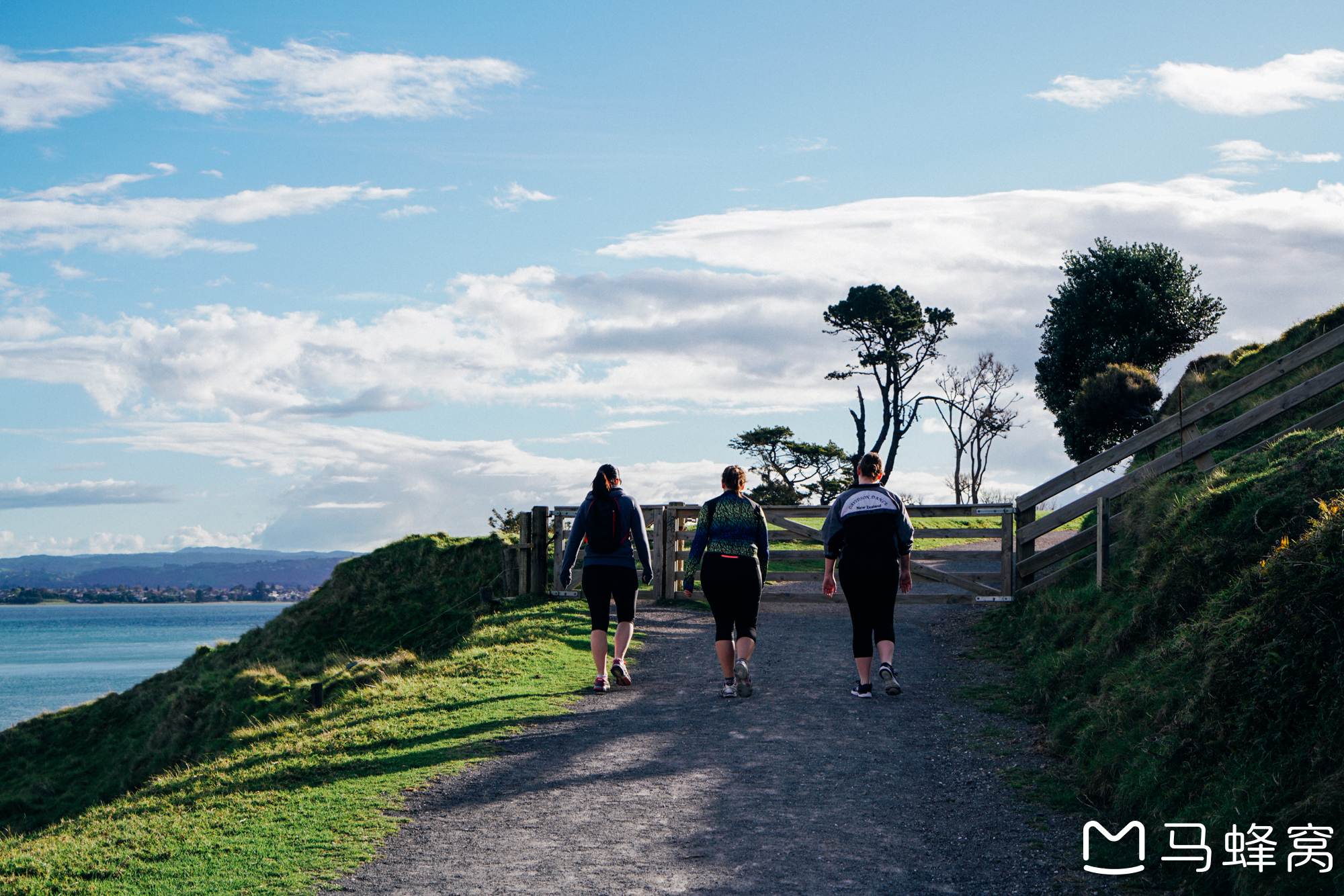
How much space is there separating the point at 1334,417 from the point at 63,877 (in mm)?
12200

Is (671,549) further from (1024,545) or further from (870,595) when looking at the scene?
(870,595)

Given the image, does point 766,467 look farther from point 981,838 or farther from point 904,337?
point 981,838

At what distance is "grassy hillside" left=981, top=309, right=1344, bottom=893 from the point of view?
507 centimetres

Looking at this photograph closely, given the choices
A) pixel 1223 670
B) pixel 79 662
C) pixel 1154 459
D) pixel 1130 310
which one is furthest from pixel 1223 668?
pixel 79 662

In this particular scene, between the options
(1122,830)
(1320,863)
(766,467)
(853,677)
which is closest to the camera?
(1320,863)

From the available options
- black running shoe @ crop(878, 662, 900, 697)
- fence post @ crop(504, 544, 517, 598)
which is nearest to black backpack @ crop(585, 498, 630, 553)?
black running shoe @ crop(878, 662, 900, 697)

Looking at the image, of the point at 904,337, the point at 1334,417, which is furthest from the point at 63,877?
the point at 904,337

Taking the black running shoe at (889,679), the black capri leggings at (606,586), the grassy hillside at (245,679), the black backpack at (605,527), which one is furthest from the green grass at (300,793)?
the grassy hillside at (245,679)

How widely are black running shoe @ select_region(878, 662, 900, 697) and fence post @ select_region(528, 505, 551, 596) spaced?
881 cm

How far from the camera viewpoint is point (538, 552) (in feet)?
56.1

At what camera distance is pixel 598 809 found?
6.32 metres

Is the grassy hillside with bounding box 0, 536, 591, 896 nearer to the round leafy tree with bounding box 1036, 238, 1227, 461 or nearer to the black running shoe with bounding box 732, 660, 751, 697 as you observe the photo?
the black running shoe with bounding box 732, 660, 751, 697

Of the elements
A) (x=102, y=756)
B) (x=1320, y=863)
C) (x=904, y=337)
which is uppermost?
(x=904, y=337)

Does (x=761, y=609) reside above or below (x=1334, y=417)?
below
